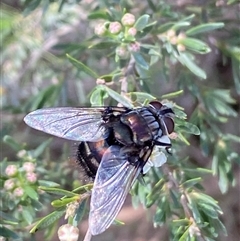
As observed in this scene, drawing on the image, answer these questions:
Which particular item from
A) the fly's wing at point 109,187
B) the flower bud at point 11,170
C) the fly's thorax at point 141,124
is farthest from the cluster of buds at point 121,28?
the flower bud at point 11,170

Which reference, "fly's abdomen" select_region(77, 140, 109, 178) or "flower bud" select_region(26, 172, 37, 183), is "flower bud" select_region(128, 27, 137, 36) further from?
"flower bud" select_region(26, 172, 37, 183)

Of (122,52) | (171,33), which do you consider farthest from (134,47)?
(171,33)

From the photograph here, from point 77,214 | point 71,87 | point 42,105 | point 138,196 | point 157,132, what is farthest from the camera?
point 71,87

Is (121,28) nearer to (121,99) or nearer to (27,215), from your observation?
(121,99)

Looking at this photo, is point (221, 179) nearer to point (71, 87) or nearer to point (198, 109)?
point (198, 109)

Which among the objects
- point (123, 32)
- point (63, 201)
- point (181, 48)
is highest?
point (123, 32)

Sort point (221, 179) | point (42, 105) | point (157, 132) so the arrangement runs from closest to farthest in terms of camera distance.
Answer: point (157, 132) < point (221, 179) < point (42, 105)

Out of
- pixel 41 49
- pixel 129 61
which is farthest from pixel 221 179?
pixel 41 49
